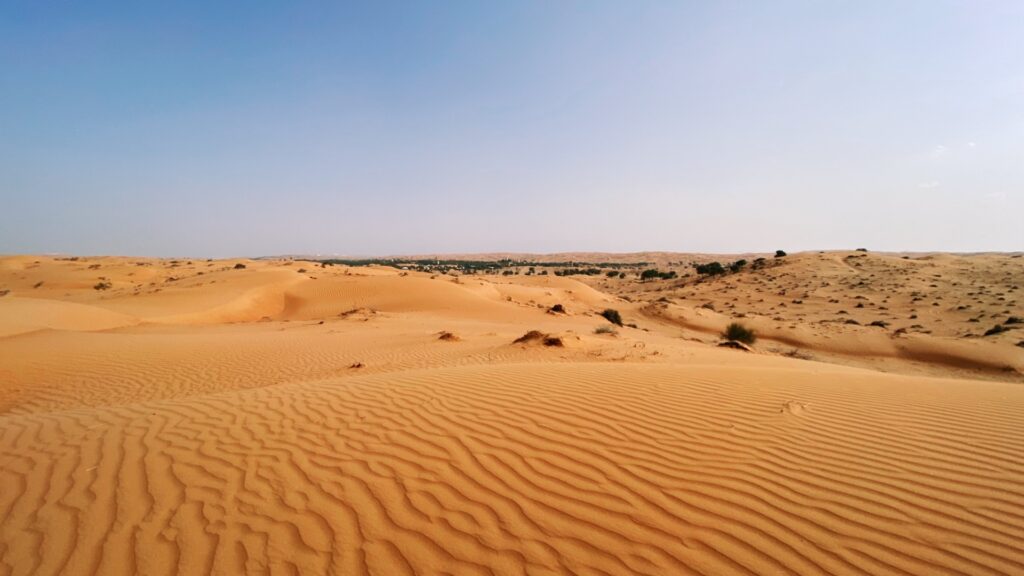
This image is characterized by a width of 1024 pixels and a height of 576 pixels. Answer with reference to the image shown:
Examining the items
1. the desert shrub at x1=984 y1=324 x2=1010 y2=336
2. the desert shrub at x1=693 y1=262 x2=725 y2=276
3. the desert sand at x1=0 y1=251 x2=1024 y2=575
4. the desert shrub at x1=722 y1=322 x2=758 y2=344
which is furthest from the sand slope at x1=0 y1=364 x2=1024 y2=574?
the desert shrub at x1=693 y1=262 x2=725 y2=276

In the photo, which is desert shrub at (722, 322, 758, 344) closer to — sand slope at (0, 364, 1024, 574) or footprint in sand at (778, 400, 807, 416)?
sand slope at (0, 364, 1024, 574)

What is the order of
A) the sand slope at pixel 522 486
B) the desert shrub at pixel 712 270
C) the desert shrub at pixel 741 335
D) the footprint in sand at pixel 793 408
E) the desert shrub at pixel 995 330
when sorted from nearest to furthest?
the sand slope at pixel 522 486 → the footprint in sand at pixel 793 408 → the desert shrub at pixel 995 330 → the desert shrub at pixel 741 335 → the desert shrub at pixel 712 270

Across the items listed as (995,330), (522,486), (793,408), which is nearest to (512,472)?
(522,486)

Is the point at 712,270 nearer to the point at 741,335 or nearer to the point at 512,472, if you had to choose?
the point at 741,335

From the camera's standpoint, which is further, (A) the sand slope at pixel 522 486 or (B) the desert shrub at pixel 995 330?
(B) the desert shrub at pixel 995 330

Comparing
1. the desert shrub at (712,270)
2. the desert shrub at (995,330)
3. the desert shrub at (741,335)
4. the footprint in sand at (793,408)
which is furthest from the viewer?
the desert shrub at (712,270)

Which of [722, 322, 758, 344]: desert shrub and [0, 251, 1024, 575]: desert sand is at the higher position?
[0, 251, 1024, 575]: desert sand

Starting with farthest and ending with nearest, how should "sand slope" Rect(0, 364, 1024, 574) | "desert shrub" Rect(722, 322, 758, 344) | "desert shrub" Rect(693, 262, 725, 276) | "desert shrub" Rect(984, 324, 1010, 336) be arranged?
"desert shrub" Rect(693, 262, 725, 276)
"desert shrub" Rect(722, 322, 758, 344)
"desert shrub" Rect(984, 324, 1010, 336)
"sand slope" Rect(0, 364, 1024, 574)

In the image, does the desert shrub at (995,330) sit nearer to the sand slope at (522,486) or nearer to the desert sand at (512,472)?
the desert sand at (512,472)

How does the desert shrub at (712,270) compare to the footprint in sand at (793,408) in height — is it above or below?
above

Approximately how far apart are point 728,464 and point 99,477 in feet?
17.2

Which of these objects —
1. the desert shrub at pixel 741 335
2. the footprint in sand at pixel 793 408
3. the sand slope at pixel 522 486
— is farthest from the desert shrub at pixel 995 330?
the footprint in sand at pixel 793 408

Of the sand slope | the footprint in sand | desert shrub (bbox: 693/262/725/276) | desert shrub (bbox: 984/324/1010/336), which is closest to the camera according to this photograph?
the sand slope

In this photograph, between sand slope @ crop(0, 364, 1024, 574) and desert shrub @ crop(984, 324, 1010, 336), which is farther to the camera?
desert shrub @ crop(984, 324, 1010, 336)
